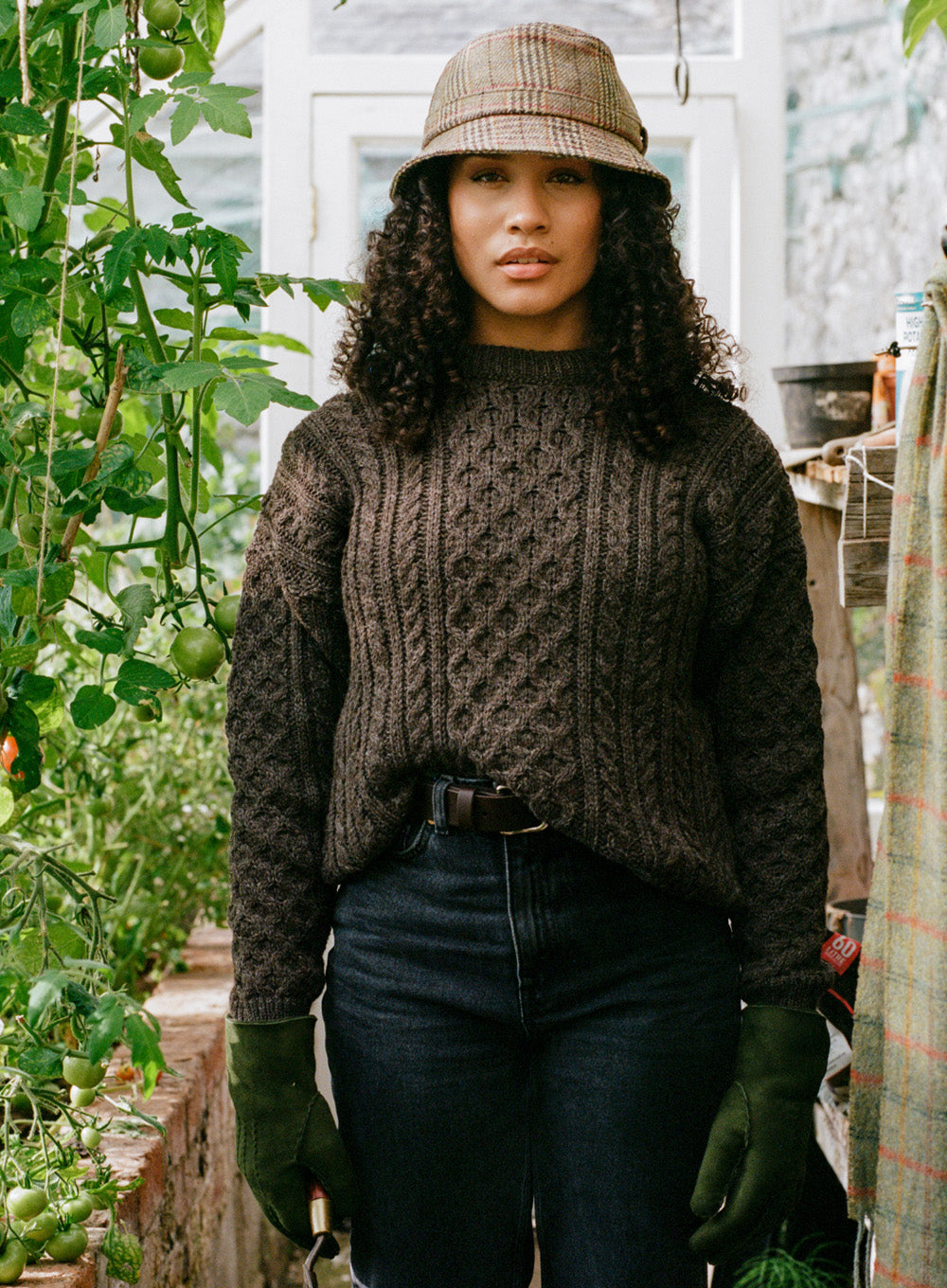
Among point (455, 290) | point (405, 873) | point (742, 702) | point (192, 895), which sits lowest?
point (192, 895)

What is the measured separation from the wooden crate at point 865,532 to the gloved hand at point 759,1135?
433mm

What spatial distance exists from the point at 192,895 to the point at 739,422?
1426 mm

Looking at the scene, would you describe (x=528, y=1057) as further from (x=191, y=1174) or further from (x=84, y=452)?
(x=191, y=1174)

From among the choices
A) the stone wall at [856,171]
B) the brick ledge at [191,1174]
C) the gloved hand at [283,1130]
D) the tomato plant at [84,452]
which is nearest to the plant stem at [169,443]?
the tomato plant at [84,452]

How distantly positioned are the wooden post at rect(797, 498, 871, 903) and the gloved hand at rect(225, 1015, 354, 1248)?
3.72 feet

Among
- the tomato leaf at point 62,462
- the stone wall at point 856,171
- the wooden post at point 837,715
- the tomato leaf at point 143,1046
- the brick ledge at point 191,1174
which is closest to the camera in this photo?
the tomato leaf at point 143,1046

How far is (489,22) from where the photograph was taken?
2514 millimetres

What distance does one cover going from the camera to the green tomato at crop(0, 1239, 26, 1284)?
46.2 inches

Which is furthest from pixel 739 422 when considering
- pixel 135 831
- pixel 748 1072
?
pixel 135 831

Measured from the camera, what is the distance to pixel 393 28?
8.16 ft

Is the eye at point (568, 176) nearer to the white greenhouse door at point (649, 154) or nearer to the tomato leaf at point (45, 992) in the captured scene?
the tomato leaf at point (45, 992)

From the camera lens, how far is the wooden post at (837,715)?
2.03m

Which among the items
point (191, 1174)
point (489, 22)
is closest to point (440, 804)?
→ point (191, 1174)

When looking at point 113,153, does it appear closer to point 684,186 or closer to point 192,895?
point 684,186
